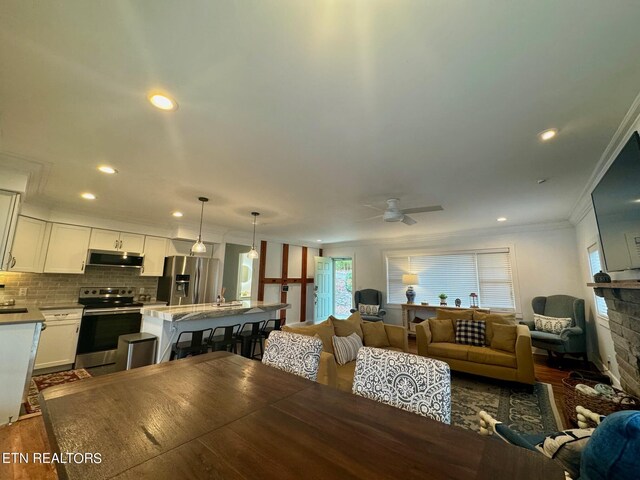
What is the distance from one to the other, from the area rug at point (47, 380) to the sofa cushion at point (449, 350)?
4.66 metres

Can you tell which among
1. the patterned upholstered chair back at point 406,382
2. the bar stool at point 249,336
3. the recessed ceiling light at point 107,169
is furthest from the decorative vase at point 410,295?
the recessed ceiling light at point 107,169

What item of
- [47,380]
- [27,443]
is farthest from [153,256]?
[27,443]

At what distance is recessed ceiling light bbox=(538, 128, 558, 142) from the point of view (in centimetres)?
194

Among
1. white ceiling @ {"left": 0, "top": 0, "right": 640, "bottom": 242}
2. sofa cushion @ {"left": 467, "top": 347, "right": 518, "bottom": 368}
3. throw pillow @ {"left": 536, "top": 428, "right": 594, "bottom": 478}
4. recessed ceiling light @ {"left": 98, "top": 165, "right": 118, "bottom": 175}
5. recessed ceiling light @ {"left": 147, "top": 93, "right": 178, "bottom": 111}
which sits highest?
white ceiling @ {"left": 0, "top": 0, "right": 640, "bottom": 242}

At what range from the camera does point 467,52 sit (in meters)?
1.29

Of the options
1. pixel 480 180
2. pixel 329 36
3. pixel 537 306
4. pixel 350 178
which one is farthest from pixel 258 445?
pixel 537 306

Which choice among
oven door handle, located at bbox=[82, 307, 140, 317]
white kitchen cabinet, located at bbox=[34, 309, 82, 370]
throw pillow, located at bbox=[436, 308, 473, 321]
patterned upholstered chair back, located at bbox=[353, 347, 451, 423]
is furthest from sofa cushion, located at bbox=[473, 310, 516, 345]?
white kitchen cabinet, located at bbox=[34, 309, 82, 370]

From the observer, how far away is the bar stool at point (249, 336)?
12.1 ft

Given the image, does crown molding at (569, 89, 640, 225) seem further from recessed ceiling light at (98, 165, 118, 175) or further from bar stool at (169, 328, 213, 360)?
bar stool at (169, 328, 213, 360)

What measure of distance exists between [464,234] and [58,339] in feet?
23.9

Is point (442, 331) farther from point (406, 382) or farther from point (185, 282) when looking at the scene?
point (185, 282)

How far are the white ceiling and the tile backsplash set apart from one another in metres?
2.12

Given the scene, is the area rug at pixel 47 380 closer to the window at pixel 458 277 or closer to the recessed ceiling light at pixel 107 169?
the recessed ceiling light at pixel 107 169

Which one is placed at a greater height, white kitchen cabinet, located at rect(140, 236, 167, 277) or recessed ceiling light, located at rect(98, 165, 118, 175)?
recessed ceiling light, located at rect(98, 165, 118, 175)
